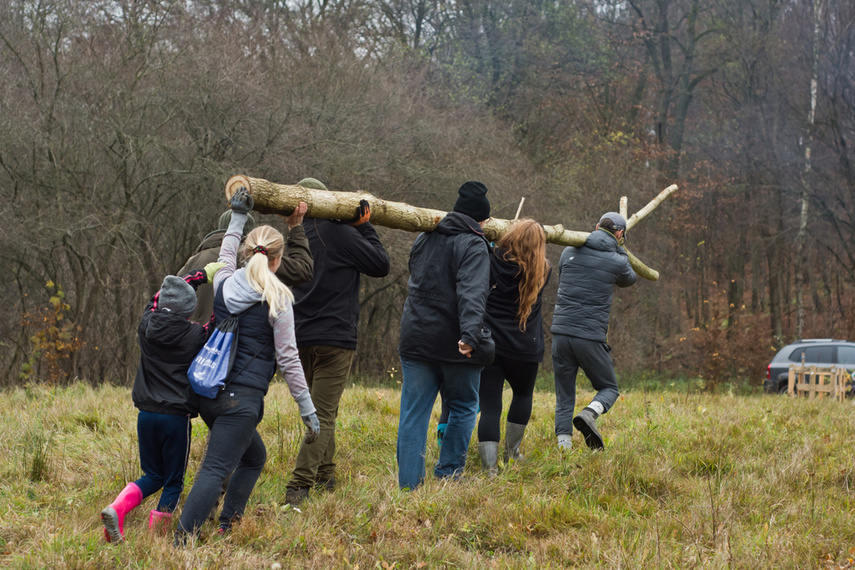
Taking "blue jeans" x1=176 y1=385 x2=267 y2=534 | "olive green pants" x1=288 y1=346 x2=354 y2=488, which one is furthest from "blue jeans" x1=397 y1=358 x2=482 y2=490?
"blue jeans" x1=176 y1=385 x2=267 y2=534

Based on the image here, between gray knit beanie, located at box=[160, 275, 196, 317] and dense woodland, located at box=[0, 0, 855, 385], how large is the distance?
9.02 m

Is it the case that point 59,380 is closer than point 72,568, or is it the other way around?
point 72,568

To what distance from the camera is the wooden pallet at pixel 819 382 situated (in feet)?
43.8

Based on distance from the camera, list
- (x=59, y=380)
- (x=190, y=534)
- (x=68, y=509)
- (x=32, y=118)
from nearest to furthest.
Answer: (x=190, y=534)
(x=68, y=509)
(x=32, y=118)
(x=59, y=380)

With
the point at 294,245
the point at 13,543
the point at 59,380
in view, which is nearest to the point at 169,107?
the point at 59,380

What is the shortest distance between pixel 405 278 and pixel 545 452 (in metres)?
11.0

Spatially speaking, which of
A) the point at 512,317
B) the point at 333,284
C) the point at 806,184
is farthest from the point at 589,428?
the point at 806,184

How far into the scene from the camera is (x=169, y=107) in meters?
Answer: 12.4

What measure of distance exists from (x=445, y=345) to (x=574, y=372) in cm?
180

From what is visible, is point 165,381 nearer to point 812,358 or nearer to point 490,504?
point 490,504

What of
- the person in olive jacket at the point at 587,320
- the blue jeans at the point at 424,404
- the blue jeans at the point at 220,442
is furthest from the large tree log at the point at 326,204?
the blue jeans at the point at 220,442

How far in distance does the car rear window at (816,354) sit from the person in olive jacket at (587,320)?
11444 millimetres

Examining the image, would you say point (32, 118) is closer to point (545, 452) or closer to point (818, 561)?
point (545, 452)

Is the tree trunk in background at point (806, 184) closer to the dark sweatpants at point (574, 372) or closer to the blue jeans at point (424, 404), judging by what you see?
the dark sweatpants at point (574, 372)
